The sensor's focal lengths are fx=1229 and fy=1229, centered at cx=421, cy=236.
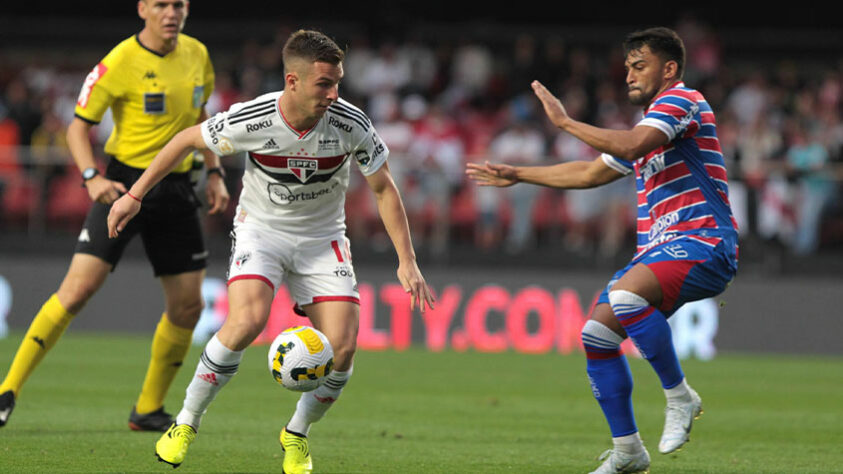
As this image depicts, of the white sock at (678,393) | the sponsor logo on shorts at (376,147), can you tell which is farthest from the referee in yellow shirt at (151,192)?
the white sock at (678,393)

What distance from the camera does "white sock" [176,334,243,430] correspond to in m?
6.35

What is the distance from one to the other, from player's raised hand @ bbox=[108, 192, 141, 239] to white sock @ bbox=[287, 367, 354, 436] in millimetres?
1341

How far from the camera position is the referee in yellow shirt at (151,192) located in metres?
7.86

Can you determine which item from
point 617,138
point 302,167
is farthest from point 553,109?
point 302,167

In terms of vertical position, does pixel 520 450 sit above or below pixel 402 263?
below

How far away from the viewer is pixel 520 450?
25.0ft

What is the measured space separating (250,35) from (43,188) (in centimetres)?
725

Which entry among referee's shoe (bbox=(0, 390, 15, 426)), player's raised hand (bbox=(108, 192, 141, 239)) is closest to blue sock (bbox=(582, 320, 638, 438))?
player's raised hand (bbox=(108, 192, 141, 239))

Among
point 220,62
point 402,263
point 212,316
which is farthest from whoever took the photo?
point 220,62

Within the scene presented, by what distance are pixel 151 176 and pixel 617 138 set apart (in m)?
2.42

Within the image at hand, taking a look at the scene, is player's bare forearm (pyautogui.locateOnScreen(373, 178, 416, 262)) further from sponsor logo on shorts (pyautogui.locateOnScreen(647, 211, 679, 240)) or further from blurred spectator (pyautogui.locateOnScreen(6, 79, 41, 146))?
blurred spectator (pyautogui.locateOnScreen(6, 79, 41, 146))

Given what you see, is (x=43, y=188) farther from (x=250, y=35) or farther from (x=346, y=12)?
(x=346, y=12)


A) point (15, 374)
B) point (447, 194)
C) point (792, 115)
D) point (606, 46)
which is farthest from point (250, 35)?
point (15, 374)

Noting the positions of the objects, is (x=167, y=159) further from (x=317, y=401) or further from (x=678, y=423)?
(x=678, y=423)
